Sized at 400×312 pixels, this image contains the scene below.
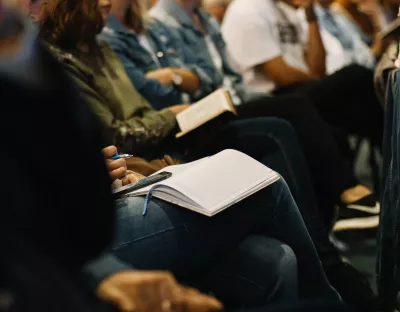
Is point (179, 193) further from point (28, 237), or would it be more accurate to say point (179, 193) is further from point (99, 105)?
point (99, 105)

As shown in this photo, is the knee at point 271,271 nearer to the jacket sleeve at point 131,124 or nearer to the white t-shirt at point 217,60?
the jacket sleeve at point 131,124

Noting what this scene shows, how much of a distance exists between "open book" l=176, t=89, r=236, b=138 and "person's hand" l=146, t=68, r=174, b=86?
35 cm

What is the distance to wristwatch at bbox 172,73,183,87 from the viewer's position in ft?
7.46

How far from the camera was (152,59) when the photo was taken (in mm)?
2338

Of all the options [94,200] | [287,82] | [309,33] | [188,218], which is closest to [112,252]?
[188,218]

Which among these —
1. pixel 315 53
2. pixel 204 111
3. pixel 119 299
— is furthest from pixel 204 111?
pixel 315 53

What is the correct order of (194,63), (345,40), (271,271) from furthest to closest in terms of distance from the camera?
(345,40), (194,63), (271,271)

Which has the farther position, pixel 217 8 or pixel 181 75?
pixel 217 8

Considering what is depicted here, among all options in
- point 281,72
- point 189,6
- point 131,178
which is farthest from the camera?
point 189,6

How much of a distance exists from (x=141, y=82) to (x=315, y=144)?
1.88 feet

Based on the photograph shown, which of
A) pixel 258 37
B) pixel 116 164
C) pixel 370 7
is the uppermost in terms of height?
pixel 116 164

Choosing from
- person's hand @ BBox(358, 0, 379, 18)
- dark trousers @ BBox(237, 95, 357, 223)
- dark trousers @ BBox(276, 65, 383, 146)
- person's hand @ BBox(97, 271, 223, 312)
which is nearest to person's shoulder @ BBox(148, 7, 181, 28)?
dark trousers @ BBox(276, 65, 383, 146)

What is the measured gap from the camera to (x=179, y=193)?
114 centimetres

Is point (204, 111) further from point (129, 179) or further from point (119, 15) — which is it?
point (119, 15)
